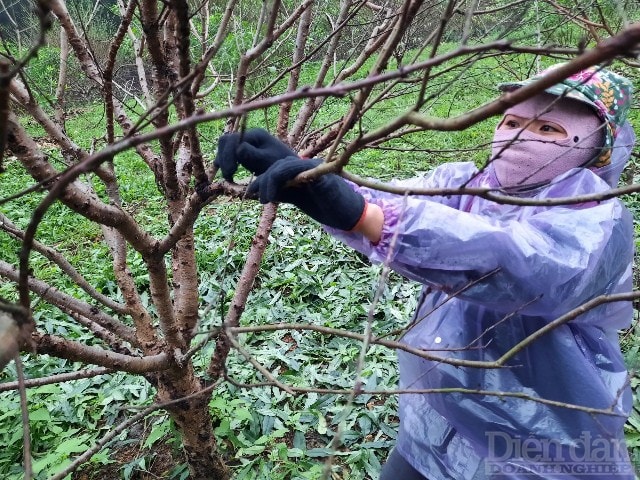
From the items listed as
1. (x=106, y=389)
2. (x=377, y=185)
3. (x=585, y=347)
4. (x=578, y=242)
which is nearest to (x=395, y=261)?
(x=377, y=185)

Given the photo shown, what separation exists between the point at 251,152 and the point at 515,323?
2.54 ft

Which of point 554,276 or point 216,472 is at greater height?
point 554,276

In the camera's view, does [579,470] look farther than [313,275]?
No

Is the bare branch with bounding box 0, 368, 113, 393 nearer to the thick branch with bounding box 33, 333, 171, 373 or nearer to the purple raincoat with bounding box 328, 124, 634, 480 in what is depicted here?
the thick branch with bounding box 33, 333, 171, 373

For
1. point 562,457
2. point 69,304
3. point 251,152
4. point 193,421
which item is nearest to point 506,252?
point 251,152

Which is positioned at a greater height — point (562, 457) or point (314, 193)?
point (314, 193)

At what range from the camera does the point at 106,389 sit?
2.81 m

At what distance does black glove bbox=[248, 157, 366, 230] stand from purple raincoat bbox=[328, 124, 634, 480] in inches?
3.3

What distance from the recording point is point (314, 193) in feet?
2.86

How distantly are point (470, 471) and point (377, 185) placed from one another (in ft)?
3.42

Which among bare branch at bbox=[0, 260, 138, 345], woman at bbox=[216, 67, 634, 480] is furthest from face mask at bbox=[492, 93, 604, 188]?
bare branch at bbox=[0, 260, 138, 345]

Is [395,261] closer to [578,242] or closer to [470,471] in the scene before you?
[578,242]

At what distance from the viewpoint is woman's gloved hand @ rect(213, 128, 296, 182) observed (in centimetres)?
93

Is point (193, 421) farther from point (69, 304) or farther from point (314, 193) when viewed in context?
point (314, 193)
